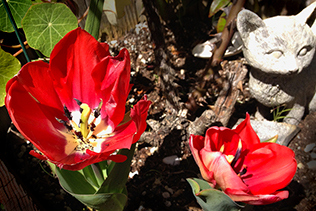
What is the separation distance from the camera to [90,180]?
2.86 feet

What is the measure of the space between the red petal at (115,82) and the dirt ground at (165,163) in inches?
26.5

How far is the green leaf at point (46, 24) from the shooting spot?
0.86 m

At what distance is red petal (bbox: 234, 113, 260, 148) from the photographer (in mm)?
839

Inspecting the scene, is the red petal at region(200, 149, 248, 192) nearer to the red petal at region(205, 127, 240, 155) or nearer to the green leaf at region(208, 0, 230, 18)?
the red petal at region(205, 127, 240, 155)

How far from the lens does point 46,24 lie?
2.93 ft

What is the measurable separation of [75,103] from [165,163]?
0.72 m

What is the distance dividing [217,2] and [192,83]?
0.54 m

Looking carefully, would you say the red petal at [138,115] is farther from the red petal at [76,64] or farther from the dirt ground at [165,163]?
the dirt ground at [165,163]

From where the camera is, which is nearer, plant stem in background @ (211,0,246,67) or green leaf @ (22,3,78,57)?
green leaf @ (22,3,78,57)

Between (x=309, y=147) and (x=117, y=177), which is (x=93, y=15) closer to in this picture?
(x=117, y=177)

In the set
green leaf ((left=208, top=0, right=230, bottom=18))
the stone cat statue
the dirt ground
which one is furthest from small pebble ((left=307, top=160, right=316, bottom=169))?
green leaf ((left=208, top=0, right=230, bottom=18))

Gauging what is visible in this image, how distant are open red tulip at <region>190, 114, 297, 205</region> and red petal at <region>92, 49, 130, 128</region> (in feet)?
0.92

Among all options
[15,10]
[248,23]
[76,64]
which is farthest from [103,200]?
[248,23]

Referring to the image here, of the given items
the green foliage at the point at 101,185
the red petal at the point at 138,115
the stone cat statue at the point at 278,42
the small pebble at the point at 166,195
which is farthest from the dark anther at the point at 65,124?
the stone cat statue at the point at 278,42
